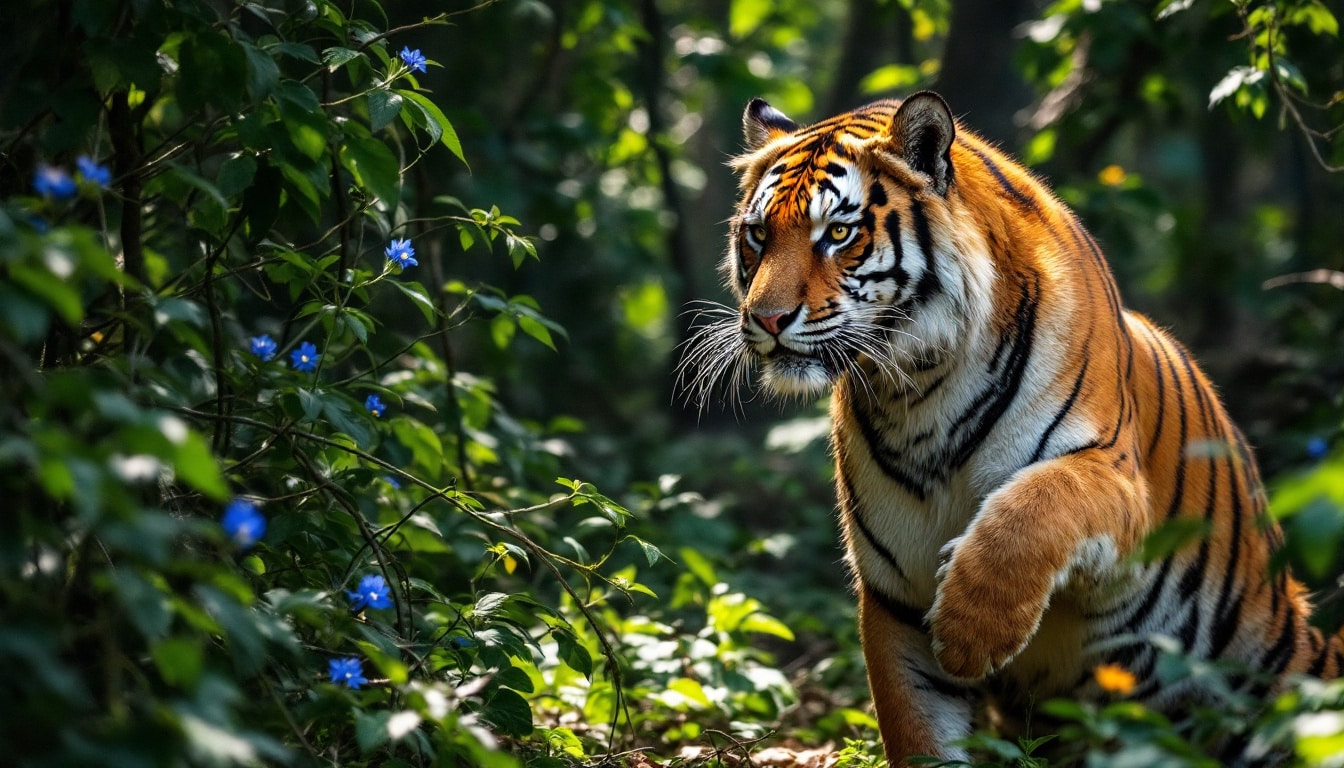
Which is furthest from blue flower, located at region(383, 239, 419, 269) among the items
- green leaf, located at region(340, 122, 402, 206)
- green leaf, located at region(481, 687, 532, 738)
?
green leaf, located at region(481, 687, 532, 738)

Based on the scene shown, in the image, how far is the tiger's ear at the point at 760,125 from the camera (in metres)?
3.75

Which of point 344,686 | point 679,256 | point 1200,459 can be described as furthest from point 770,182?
point 679,256

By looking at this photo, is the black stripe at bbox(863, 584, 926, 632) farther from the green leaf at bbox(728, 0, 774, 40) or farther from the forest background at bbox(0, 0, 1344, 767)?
the green leaf at bbox(728, 0, 774, 40)

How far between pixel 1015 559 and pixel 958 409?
1.56 ft

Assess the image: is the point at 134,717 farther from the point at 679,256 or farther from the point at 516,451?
the point at 679,256

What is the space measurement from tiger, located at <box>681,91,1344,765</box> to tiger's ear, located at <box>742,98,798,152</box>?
0.99 feet

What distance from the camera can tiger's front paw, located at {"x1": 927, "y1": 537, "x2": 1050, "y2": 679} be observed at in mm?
2797

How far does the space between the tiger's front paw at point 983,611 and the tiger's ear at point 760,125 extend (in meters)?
1.49

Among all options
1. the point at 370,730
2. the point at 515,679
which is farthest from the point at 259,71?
the point at 515,679

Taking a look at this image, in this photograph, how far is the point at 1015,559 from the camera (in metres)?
2.79

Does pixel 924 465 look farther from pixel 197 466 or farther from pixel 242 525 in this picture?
pixel 197 466

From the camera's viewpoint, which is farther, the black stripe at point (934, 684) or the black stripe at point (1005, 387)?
the black stripe at point (934, 684)

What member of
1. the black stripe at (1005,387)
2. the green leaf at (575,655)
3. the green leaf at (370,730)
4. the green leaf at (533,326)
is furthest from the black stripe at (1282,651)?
the green leaf at (370,730)

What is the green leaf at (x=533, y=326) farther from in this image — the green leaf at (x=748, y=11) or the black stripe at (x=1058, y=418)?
the green leaf at (x=748, y=11)
